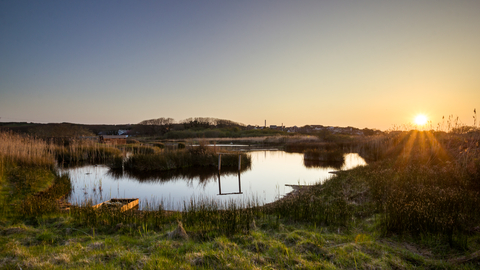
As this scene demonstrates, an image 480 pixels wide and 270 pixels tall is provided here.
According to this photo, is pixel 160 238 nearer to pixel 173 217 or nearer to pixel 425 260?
pixel 173 217

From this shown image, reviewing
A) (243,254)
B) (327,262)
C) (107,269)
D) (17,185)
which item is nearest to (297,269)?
(327,262)

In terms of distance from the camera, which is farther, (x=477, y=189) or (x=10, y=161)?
(x=10, y=161)

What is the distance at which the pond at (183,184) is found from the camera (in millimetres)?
10080

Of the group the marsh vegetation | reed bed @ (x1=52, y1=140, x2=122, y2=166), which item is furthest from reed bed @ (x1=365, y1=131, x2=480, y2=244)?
reed bed @ (x1=52, y1=140, x2=122, y2=166)

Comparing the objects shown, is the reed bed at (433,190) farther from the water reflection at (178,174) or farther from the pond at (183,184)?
the water reflection at (178,174)

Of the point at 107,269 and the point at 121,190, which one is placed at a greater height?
the point at 107,269

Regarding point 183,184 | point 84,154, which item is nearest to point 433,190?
point 183,184

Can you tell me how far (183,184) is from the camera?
12.9 m

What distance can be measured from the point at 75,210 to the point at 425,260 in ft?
23.6

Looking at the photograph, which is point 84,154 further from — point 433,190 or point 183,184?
point 433,190

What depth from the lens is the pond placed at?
1008 cm

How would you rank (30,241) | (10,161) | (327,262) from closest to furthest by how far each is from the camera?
(327,262), (30,241), (10,161)

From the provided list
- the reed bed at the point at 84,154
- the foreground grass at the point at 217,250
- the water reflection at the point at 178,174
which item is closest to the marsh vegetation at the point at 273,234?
the foreground grass at the point at 217,250

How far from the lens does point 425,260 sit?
3557mm
